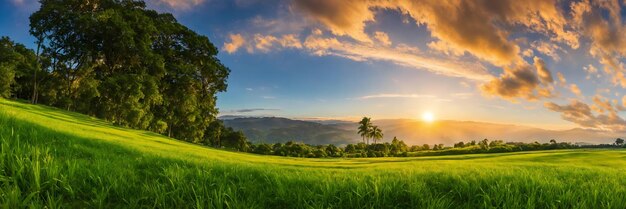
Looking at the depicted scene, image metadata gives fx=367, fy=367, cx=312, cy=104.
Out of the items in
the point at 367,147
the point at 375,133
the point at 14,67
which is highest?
the point at 14,67

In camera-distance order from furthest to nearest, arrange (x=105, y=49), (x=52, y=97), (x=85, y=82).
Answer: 1. (x=52, y=97)
2. (x=105, y=49)
3. (x=85, y=82)

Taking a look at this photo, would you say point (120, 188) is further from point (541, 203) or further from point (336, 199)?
point (541, 203)

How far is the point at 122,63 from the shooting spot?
54438 millimetres

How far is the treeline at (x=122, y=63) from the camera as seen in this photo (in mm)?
46656

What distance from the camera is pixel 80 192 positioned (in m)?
5.05

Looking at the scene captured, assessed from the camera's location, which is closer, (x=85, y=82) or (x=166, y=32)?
(x=85, y=82)

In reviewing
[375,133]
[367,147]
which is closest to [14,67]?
[367,147]

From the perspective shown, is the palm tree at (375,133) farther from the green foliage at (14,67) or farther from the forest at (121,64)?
the green foliage at (14,67)

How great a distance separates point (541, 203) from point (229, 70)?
182ft

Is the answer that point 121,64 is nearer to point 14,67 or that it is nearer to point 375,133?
point 14,67

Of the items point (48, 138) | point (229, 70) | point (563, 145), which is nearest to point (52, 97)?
point (229, 70)

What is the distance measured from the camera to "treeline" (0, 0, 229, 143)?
46656 mm

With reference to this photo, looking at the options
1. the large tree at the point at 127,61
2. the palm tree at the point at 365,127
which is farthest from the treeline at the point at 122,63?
the palm tree at the point at 365,127

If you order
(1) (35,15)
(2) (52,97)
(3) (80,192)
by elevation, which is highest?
(1) (35,15)
